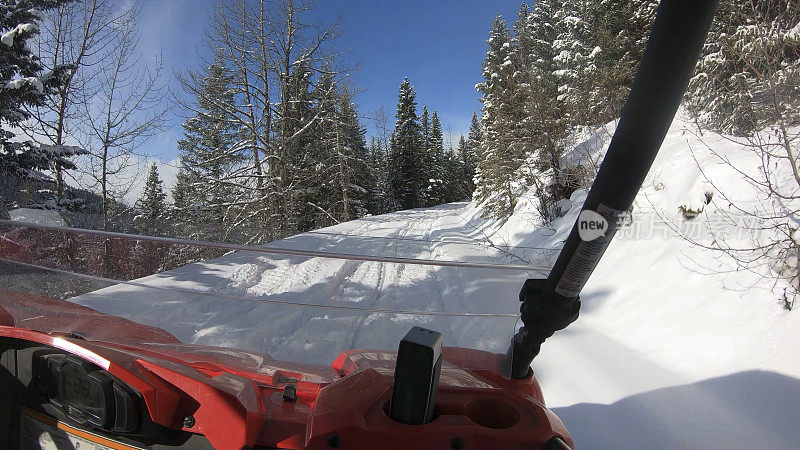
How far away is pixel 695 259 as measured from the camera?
14.6 feet

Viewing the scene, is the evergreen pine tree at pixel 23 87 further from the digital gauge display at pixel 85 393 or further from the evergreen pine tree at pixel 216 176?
the digital gauge display at pixel 85 393

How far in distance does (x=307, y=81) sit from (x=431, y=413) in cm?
1627

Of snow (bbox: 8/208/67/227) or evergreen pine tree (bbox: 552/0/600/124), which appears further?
evergreen pine tree (bbox: 552/0/600/124)

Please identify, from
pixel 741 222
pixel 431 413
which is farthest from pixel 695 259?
pixel 431 413

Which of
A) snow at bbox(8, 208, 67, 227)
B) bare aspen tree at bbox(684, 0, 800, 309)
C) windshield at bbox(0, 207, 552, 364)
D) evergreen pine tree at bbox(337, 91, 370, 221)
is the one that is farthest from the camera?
evergreen pine tree at bbox(337, 91, 370, 221)

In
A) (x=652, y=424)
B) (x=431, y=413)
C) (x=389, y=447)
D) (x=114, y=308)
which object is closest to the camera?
(x=389, y=447)

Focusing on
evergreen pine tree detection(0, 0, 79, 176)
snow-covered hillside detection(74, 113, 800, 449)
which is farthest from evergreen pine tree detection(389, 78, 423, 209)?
snow-covered hillside detection(74, 113, 800, 449)

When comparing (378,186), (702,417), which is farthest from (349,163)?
(702,417)

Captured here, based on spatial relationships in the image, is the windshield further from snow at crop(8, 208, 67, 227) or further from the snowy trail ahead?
snow at crop(8, 208, 67, 227)

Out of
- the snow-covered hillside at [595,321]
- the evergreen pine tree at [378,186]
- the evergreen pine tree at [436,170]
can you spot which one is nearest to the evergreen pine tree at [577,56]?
the snow-covered hillside at [595,321]

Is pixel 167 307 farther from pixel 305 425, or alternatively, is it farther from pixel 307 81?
pixel 307 81

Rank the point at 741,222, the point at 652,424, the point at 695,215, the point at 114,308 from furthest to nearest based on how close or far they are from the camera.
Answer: the point at 695,215
the point at 741,222
the point at 652,424
the point at 114,308

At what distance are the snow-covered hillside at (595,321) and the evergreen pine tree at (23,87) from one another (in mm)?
10673

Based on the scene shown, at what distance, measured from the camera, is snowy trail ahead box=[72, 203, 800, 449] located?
5.18ft
